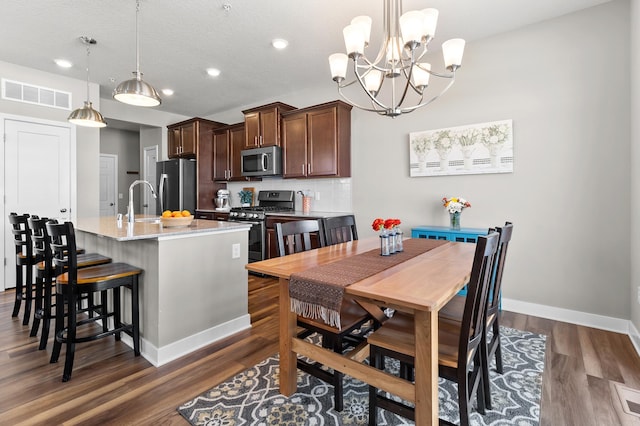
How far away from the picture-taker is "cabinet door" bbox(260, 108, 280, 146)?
4723mm

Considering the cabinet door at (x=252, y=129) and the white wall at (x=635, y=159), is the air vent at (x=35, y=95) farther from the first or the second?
the white wall at (x=635, y=159)

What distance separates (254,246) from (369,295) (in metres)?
3.58

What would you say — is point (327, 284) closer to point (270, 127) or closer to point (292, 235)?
point (292, 235)

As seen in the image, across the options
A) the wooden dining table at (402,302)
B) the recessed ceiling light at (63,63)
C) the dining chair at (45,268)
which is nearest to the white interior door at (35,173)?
the recessed ceiling light at (63,63)

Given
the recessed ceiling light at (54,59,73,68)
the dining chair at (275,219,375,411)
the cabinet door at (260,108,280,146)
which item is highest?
the recessed ceiling light at (54,59,73,68)

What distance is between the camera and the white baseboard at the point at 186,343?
2.15 m

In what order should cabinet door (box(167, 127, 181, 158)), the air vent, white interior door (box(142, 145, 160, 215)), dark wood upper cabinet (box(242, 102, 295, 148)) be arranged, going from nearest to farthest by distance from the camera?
the air vent < dark wood upper cabinet (box(242, 102, 295, 148)) < cabinet door (box(167, 127, 181, 158)) < white interior door (box(142, 145, 160, 215))

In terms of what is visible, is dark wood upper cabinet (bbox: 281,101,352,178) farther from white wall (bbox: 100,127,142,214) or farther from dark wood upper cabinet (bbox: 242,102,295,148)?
white wall (bbox: 100,127,142,214)

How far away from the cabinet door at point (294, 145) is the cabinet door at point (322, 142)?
3.5 inches

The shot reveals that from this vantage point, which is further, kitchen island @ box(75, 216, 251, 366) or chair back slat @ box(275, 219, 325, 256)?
kitchen island @ box(75, 216, 251, 366)

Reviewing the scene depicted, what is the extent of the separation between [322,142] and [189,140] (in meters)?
2.85

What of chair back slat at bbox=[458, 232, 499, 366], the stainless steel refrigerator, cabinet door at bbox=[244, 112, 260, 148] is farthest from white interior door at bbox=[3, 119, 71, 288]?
chair back slat at bbox=[458, 232, 499, 366]

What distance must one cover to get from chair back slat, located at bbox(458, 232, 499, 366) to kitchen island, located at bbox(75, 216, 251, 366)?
6.13 feet

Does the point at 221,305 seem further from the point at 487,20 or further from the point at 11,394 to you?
the point at 487,20
